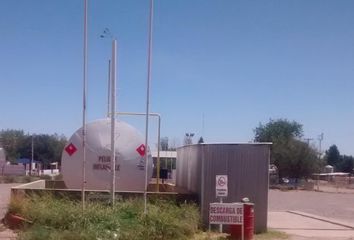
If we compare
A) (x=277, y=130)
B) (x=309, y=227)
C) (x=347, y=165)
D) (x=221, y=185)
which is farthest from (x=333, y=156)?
(x=221, y=185)

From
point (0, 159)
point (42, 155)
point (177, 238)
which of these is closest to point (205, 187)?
point (177, 238)

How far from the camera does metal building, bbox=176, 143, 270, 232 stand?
16.1 metres

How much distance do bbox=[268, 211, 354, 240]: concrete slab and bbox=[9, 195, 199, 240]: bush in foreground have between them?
3.72 meters

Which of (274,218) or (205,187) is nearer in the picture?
(205,187)

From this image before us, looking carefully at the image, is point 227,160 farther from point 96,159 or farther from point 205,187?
point 96,159

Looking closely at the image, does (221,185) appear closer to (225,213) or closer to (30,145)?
(225,213)

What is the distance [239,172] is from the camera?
1611cm

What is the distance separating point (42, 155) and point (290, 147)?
62.2 metres

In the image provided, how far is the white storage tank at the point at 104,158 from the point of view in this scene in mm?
17453

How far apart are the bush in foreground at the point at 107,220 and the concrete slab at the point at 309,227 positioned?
3.72 meters

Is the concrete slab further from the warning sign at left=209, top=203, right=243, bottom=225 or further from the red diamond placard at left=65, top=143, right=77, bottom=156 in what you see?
the red diamond placard at left=65, top=143, right=77, bottom=156

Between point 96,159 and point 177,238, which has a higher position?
point 96,159

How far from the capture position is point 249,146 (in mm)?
16094

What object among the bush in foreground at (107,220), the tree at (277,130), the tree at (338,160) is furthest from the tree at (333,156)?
the bush in foreground at (107,220)
